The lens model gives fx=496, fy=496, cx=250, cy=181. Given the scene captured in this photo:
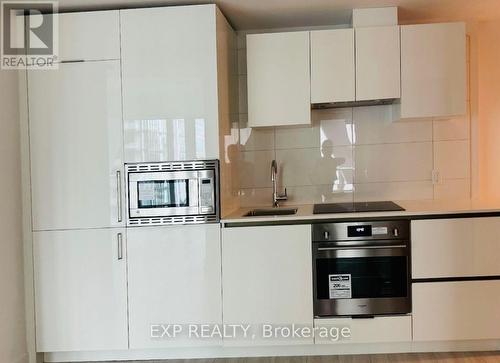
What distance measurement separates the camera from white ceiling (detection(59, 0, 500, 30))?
3.07 metres

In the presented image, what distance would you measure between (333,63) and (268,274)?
1.42 m

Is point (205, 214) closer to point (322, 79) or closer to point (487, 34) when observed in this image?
point (322, 79)

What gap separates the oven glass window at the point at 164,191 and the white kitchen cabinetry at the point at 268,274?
34cm

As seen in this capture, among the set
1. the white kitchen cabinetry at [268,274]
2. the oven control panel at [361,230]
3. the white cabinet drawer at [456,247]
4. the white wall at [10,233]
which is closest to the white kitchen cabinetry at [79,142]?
the white wall at [10,233]

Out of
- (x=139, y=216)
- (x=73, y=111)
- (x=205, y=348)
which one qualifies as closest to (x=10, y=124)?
(x=73, y=111)

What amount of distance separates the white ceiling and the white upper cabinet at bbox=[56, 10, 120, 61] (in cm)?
9

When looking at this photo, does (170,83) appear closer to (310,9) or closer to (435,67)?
(310,9)

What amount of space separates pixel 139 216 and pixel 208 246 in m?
0.46

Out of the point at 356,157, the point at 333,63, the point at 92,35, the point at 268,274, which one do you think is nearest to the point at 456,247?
the point at 356,157

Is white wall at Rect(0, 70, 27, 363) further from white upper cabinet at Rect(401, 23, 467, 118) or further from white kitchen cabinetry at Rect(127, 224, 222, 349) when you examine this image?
white upper cabinet at Rect(401, 23, 467, 118)

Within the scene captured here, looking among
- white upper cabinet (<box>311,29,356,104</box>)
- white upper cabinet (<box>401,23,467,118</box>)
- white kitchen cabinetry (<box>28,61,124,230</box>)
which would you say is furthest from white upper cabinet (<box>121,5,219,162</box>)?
white upper cabinet (<box>401,23,467,118</box>)

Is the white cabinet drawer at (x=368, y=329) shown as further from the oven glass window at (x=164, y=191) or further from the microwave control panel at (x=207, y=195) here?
the oven glass window at (x=164, y=191)

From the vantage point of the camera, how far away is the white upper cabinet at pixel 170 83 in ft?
9.86

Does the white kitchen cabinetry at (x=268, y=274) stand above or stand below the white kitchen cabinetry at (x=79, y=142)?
below
